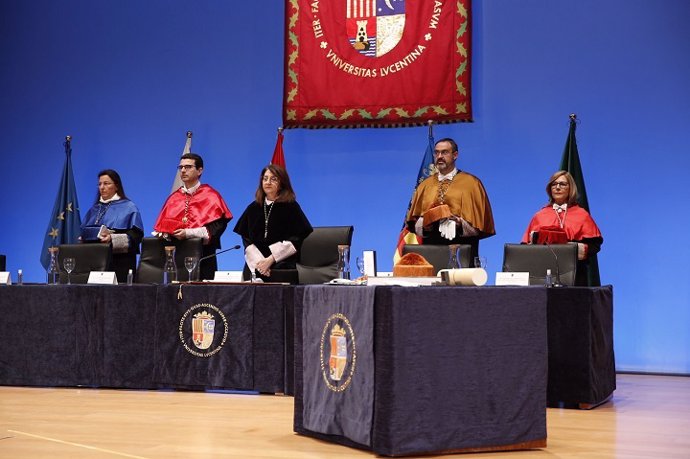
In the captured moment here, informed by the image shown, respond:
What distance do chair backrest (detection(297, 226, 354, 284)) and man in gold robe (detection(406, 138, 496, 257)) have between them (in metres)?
0.48

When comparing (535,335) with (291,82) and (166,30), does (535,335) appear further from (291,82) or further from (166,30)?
(166,30)

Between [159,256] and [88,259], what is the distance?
1.36 feet

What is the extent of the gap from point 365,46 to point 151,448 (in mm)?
4352

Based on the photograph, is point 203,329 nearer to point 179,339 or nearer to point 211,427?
point 179,339

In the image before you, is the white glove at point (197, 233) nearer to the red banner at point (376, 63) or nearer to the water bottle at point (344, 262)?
the red banner at point (376, 63)

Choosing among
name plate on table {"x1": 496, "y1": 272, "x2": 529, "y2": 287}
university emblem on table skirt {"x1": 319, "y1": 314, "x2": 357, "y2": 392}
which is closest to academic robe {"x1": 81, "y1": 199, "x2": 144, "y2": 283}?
name plate on table {"x1": 496, "y1": 272, "x2": 529, "y2": 287}

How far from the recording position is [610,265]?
6.33 meters

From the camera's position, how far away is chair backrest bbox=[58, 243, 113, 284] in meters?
5.46

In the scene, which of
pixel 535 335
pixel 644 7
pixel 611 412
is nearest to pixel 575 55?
pixel 644 7

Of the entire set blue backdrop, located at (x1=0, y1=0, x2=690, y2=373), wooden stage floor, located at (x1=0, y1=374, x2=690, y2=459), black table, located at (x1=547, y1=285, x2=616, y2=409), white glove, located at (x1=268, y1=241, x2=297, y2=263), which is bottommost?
wooden stage floor, located at (x1=0, y1=374, x2=690, y2=459)

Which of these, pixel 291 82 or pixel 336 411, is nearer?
pixel 336 411

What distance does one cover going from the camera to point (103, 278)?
5.02 metres

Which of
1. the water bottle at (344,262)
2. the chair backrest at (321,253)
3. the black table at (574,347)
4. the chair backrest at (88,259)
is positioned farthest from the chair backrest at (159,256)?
the black table at (574,347)

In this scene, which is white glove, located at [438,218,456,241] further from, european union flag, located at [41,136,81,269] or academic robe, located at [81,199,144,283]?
european union flag, located at [41,136,81,269]
